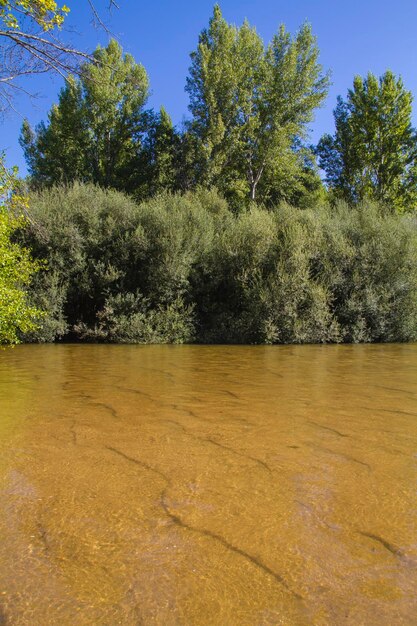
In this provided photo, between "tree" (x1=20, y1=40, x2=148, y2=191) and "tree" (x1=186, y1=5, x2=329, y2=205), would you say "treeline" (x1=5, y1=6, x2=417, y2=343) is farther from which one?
"tree" (x1=20, y1=40, x2=148, y2=191)

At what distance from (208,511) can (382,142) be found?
111 feet

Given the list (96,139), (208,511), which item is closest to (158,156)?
(96,139)

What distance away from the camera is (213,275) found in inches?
708

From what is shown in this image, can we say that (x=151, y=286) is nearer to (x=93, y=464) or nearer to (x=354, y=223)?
(x=354, y=223)

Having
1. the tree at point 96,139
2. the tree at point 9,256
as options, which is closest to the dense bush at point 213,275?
the tree at point 9,256

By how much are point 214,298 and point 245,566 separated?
16.2 metres

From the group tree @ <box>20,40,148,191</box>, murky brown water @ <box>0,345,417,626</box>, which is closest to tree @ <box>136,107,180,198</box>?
tree @ <box>20,40,148,191</box>

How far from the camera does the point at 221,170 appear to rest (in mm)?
31344

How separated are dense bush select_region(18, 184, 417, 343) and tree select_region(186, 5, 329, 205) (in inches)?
536

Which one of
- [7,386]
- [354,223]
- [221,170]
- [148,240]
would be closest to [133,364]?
[7,386]

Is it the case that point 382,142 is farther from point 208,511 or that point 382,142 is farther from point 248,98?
point 208,511

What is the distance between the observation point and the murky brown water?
1952 millimetres

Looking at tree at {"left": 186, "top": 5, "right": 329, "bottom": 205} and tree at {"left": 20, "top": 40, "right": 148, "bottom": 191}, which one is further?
tree at {"left": 20, "top": 40, "right": 148, "bottom": 191}

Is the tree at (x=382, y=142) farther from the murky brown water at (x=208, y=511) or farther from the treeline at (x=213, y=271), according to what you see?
the murky brown water at (x=208, y=511)
